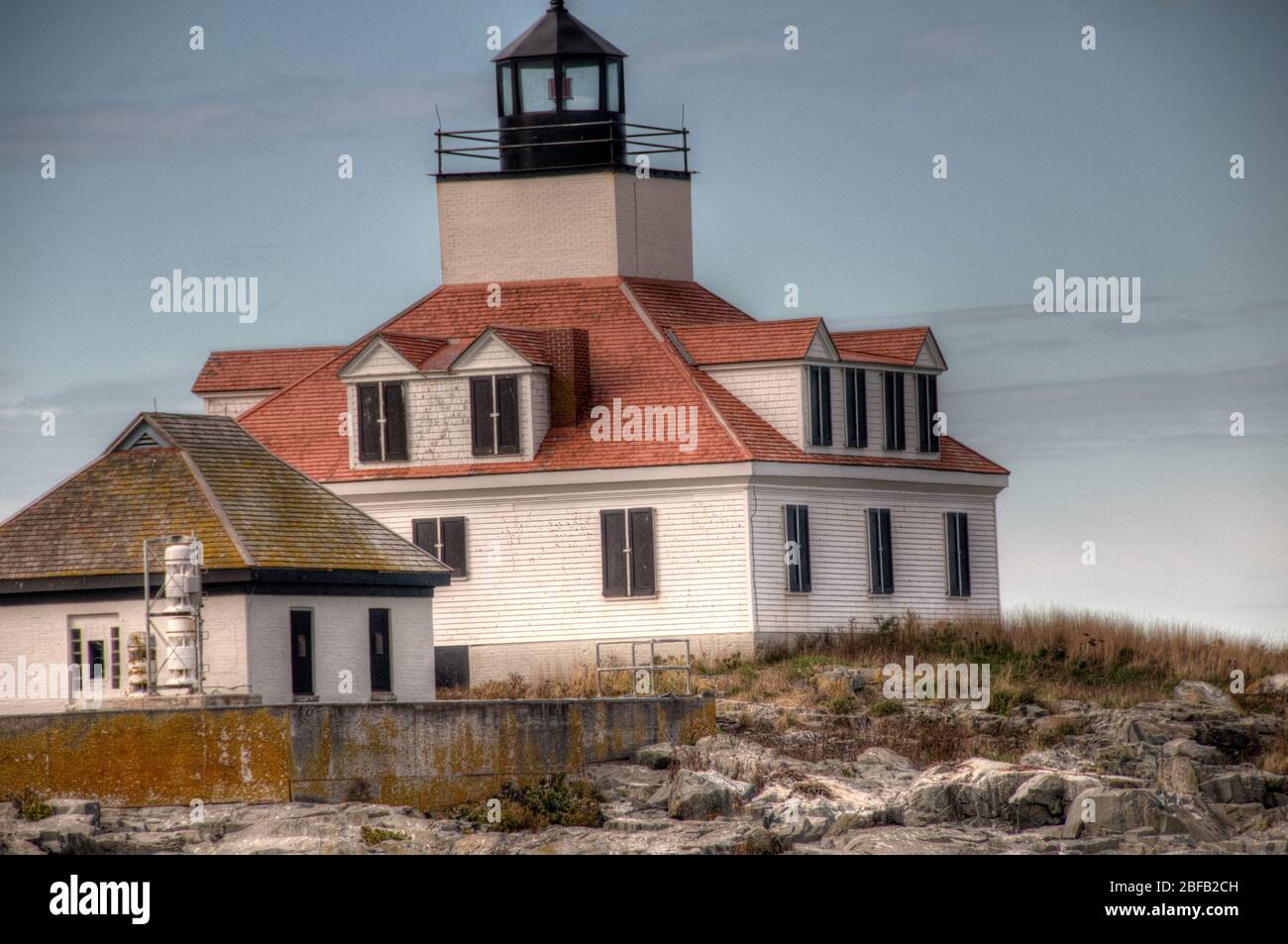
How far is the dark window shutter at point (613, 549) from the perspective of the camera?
178 ft

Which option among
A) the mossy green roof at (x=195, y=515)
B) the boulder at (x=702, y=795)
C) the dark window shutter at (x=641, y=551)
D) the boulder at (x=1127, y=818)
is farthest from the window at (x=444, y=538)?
the boulder at (x=1127, y=818)

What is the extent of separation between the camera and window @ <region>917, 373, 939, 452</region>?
A: 189 feet

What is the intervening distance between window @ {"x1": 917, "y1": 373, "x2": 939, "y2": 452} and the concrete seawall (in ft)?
58.6

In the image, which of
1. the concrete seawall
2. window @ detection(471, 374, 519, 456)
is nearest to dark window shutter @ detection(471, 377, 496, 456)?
window @ detection(471, 374, 519, 456)

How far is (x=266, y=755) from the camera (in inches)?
1582

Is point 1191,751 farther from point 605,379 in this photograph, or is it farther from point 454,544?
point 454,544

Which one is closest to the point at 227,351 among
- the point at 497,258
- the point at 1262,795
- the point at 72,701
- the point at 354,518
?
the point at 497,258

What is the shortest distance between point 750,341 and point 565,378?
385cm

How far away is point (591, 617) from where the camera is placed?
178 ft

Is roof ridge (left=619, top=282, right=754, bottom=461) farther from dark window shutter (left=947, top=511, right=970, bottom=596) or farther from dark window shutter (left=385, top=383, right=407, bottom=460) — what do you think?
dark window shutter (left=947, top=511, right=970, bottom=596)

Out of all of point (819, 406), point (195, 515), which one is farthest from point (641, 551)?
point (195, 515)

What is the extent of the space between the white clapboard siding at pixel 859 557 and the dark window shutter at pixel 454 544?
6.04 m

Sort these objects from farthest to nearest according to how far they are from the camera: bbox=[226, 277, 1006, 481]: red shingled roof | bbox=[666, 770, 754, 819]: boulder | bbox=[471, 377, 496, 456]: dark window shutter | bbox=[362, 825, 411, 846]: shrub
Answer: bbox=[471, 377, 496, 456]: dark window shutter, bbox=[226, 277, 1006, 481]: red shingled roof, bbox=[666, 770, 754, 819]: boulder, bbox=[362, 825, 411, 846]: shrub
